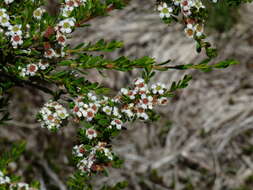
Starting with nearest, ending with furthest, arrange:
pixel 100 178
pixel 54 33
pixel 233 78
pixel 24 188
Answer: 1. pixel 54 33
2. pixel 24 188
3. pixel 100 178
4. pixel 233 78

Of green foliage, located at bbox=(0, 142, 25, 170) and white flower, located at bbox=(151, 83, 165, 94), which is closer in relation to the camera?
white flower, located at bbox=(151, 83, 165, 94)

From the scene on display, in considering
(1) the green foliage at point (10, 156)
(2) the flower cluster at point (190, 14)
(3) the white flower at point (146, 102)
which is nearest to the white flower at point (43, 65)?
(3) the white flower at point (146, 102)

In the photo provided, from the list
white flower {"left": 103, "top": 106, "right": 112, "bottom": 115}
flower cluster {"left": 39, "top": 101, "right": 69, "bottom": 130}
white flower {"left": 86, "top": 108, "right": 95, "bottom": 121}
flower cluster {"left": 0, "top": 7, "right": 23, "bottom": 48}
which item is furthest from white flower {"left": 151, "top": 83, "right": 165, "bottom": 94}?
flower cluster {"left": 0, "top": 7, "right": 23, "bottom": 48}

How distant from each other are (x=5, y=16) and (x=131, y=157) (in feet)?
14.1

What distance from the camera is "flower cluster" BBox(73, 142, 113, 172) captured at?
93.6 inches

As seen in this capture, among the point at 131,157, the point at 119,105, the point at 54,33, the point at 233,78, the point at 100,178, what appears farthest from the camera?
the point at 233,78

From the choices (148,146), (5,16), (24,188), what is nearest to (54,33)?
(5,16)

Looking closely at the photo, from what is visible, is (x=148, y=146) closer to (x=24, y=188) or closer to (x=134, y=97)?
(x=24, y=188)

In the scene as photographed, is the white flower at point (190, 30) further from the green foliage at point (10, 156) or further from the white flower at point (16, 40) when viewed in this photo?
the green foliage at point (10, 156)

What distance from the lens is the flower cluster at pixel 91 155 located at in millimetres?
2377

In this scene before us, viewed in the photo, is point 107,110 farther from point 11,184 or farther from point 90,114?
point 11,184

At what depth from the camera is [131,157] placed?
6223mm

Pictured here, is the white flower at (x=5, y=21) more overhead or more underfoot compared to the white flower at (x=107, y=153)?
more overhead

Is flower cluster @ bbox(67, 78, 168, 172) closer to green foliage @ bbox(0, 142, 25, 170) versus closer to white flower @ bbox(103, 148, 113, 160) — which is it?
white flower @ bbox(103, 148, 113, 160)
